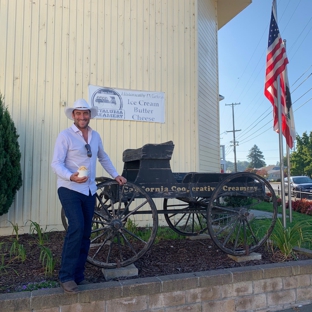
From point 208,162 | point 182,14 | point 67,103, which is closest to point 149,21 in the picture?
point 182,14

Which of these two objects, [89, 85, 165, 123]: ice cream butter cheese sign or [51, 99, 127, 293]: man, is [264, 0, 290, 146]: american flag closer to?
[89, 85, 165, 123]: ice cream butter cheese sign

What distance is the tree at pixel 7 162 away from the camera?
545 cm

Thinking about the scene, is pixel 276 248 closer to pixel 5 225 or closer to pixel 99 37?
pixel 5 225

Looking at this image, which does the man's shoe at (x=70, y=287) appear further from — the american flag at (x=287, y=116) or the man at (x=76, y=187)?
the american flag at (x=287, y=116)

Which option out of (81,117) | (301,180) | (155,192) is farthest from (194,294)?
(301,180)

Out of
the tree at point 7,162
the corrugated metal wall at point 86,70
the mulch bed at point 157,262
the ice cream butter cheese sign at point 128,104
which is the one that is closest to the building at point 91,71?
the corrugated metal wall at point 86,70

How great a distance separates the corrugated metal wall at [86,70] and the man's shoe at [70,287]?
11.8ft

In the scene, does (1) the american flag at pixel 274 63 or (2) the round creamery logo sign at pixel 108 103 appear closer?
(1) the american flag at pixel 274 63

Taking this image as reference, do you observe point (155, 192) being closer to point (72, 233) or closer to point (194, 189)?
point (194, 189)

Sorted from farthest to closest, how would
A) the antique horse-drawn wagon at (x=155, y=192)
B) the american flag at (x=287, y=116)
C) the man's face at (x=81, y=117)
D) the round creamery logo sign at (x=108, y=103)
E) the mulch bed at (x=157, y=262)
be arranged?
the american flag at (x=287, y=116), the round creamery logo sign at (x=108, y=103), the antique horse-drawn wagon at (x=155, y=192), the mulch bed at (x=157, y=262), the man's face at (x=81, y=117)

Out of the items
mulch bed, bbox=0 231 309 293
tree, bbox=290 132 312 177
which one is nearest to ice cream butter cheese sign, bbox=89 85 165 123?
mulch bed, bbox=0 231 309 293

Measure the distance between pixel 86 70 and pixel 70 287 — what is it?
198 inches

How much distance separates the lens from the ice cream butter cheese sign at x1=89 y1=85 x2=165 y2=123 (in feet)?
23.0

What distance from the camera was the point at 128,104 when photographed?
724 cm
